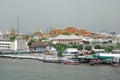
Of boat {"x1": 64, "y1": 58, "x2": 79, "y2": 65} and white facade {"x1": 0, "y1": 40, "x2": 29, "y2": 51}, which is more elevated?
white facade {"x1": 0, "y1": 40, "x2": 29, "y2": 51}

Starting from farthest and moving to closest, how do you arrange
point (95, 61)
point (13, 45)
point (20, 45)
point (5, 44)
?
point (20, 45) → point (5, 44) → point (13, 45) → point (95, 61)

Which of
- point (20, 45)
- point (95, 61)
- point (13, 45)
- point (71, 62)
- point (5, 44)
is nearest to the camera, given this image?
point (71, 62)

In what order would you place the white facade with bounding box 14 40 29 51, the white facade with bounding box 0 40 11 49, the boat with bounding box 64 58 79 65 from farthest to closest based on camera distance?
the white facade with bounding box 0 40 11 49 → the white facade with bounding box 14 40 29 51 → the boat with bounding box 64 58 79 65

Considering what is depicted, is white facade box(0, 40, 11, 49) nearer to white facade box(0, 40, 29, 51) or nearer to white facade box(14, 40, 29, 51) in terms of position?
white facade box(0, 40, 29, 51)

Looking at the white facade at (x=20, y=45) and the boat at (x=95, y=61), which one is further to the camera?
the white facade at (x=20, y=45)

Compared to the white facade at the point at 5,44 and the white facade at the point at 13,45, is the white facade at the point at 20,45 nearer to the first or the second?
the white facade at the point at 13,45

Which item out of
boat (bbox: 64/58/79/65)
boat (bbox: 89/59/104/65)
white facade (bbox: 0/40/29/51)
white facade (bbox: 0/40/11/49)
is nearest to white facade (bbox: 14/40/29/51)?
white facade (bbox: 0/40/29/51)

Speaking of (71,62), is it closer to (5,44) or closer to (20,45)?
(20,45)

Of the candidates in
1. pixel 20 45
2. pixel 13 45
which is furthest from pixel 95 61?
pixel 20 45

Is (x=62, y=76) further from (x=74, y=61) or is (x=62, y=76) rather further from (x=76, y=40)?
(x=76, y=40)

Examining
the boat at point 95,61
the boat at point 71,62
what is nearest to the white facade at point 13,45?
the boat at point 71,62

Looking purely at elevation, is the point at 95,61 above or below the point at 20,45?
below

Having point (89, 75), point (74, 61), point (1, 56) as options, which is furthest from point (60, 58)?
point (89, 75)

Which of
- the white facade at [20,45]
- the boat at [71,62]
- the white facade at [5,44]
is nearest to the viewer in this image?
the boat at [71,62]
